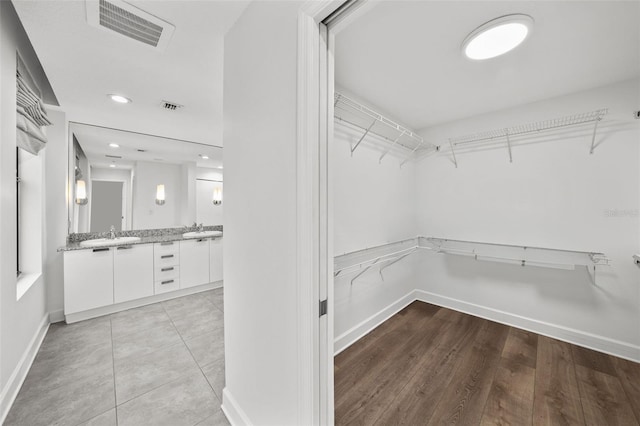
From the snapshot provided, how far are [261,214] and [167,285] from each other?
2.93 m

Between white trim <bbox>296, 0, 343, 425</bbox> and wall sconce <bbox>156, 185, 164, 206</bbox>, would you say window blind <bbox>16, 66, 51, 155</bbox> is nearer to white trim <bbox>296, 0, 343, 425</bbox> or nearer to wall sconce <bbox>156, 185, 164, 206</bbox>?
wall sconce <bbox>156, 185, 164, 206</bbox>

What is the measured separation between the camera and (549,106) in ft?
7.73

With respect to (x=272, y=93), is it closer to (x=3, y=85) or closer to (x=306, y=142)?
(x=306, y=142)

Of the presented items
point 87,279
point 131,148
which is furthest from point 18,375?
point 131,148

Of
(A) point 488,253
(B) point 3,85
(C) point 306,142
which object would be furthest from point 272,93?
(A) point 488,253

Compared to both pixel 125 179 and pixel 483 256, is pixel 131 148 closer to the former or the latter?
pixel 125 179

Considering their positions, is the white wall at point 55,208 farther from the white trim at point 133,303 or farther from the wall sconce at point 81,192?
the wall sconce at point 81,192

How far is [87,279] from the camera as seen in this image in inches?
107

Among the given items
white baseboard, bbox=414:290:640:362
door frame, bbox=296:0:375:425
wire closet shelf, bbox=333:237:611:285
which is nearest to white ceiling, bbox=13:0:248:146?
door frame, bbox=296:0:375:425

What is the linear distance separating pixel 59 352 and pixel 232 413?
73.3 inches

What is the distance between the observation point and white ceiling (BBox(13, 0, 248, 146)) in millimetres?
1301

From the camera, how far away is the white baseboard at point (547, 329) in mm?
2056

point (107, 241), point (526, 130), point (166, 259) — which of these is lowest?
point (166, 259)

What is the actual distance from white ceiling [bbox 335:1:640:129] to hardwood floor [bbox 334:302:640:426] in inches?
92.1
